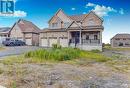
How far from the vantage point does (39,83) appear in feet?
30.2

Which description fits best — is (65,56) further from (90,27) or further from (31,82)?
(90,27)

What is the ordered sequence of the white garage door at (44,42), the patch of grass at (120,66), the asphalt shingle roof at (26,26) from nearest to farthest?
the patch of grass at (120,66)
the white garage door at (44,42)
the asphalt shingle roof at (26,26)

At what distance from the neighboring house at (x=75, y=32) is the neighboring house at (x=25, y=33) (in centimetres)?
454

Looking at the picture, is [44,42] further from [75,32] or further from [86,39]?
[86,39]

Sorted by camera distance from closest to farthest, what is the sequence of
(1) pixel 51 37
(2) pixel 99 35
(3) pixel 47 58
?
(3) pixel 47 58 → (2) pixel 99 35 → (1) pixel 51 37

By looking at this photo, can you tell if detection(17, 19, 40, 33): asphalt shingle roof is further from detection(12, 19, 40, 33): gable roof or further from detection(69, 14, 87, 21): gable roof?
detection(69, 14, 87, 21): gable roof

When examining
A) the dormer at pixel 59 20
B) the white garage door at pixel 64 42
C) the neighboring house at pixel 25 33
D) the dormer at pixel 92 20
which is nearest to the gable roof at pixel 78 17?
the dormer at pixel 59 20

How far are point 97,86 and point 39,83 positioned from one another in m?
2.79

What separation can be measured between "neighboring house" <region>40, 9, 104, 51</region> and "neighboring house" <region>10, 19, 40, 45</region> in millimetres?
4539

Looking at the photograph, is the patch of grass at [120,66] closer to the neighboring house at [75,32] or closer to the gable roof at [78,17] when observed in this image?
the neighboring house at [75,32]

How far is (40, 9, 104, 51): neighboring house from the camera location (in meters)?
37.0

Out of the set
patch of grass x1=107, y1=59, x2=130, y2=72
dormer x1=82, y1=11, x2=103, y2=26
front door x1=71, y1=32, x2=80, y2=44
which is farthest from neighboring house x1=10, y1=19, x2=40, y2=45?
patch of grass x1=107, y1=59, x2=130, y2=72

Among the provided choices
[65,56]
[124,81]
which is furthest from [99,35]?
[124,81]

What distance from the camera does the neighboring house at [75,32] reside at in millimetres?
37031
